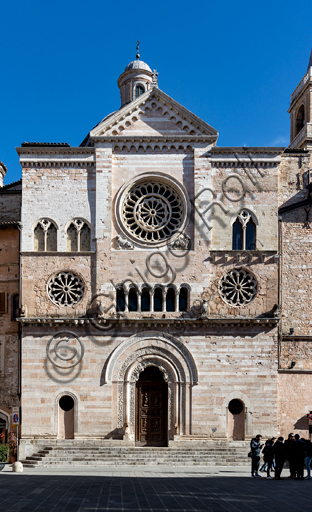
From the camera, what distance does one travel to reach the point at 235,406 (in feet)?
94.0

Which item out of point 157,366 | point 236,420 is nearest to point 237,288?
point 157,366

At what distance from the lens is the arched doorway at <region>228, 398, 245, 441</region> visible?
28422mm

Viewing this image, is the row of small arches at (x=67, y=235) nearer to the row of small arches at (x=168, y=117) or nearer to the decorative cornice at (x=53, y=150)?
the decorative cornice at (x=53, y=150)

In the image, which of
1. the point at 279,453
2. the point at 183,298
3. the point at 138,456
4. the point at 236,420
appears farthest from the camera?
the point at 183,298

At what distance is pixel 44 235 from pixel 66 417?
8774mm

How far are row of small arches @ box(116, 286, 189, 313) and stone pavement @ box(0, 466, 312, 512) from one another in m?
8.45

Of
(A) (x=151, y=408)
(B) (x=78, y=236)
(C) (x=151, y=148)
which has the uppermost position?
(C) (x=151, y=148)

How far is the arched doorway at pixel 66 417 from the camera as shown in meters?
28.6

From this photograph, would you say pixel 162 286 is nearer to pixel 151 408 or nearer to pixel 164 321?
pixel 164 321

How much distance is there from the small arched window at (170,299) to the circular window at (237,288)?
91.2 inches

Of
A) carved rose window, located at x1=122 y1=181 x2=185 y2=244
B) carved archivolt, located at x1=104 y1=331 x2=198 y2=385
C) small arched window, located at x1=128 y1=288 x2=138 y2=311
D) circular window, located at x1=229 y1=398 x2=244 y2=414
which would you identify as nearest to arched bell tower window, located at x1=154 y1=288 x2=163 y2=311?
small arched window, located at x1=128 y1=288 x2=138 y2=311

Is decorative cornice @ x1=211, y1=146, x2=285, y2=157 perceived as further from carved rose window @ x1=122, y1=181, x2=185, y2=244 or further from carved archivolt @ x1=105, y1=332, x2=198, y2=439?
carved archivolt @ x1=105, y1=332, x2=198, y2=439

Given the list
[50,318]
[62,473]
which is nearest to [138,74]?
[50,318]

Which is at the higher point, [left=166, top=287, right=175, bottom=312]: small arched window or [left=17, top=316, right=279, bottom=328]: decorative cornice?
[left=166, top=287, right=175, bottom=312]: small arched window
